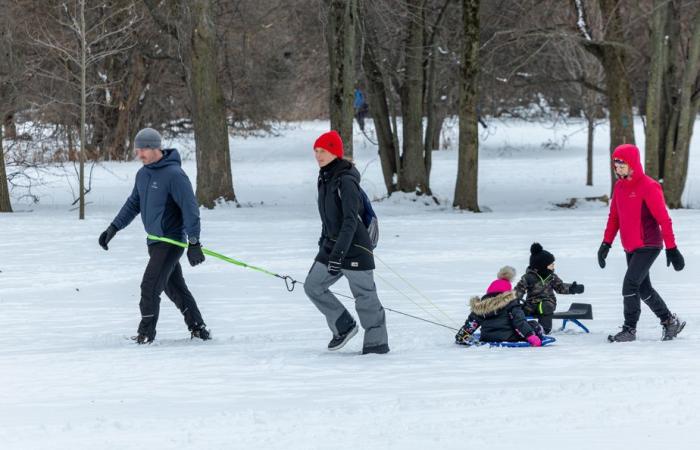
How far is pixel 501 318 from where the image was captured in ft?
26.5

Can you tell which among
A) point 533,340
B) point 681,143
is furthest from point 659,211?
point 681,143

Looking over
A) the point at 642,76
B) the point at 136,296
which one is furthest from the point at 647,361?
the point at 642,76

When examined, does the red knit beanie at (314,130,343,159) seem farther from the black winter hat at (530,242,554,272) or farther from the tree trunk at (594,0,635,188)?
the tree trunk at (594,0,635,188)

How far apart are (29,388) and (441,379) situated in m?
2.52

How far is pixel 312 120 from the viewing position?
52.4 meters

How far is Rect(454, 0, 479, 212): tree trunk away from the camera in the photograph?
21.2m

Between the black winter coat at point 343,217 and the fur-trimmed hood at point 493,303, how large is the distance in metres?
1.01

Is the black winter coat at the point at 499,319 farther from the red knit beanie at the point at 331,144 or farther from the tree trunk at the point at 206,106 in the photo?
the tree trunk at the point at 206,106

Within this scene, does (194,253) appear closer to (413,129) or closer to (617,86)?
(617,86)

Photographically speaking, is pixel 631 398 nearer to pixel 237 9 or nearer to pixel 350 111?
pixel 350 111

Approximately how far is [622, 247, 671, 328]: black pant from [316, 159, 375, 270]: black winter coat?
2.02 m

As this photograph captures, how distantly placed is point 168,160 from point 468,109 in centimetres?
1416

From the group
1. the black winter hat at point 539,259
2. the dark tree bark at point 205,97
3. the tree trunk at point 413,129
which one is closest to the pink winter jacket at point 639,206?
the black winter hat at point 539,259

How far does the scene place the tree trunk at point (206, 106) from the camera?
70.3 feet
